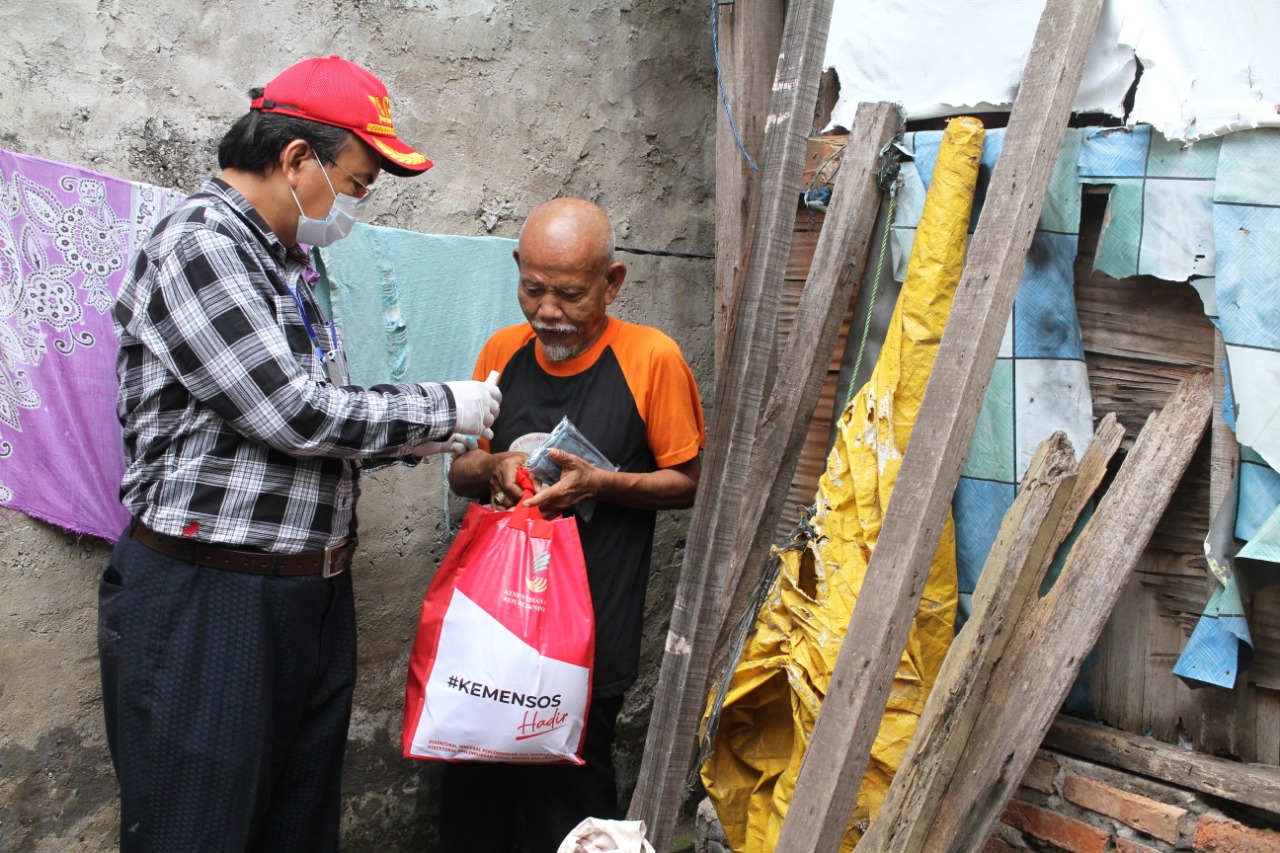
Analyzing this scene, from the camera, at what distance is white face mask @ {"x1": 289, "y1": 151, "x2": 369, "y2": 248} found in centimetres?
214

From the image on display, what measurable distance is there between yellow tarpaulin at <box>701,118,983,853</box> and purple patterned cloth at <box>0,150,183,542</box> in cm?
162

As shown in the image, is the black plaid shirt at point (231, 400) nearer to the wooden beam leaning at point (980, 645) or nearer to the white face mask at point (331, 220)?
the white face mask at point (331, 220)

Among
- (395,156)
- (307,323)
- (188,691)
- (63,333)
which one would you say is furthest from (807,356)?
(63,333)

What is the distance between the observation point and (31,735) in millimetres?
2426

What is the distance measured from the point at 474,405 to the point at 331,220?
1.60 feet

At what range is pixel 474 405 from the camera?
2.25 meters

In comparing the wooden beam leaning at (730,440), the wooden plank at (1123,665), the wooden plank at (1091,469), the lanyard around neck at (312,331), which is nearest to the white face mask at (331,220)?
the lanyard around neck at (312,331)

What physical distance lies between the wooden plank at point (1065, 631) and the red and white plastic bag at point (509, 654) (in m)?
0.88

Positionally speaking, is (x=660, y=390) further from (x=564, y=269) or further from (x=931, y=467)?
(x=931, y=467)

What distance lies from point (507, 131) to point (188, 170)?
0.92m

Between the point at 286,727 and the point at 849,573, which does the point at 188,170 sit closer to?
Result: the point at 286,727

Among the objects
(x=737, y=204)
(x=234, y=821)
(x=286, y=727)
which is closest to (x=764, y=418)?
(x=737, y=204)

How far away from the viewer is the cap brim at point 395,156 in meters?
2.16

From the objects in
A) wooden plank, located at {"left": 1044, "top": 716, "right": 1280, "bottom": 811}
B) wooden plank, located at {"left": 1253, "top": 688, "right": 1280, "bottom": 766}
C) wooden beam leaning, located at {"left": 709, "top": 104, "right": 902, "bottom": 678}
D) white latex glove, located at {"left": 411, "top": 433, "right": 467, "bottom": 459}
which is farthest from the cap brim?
wooden plank, located at {"left": 1253, "top": 688, "right": 1280, "bottom": 766}
